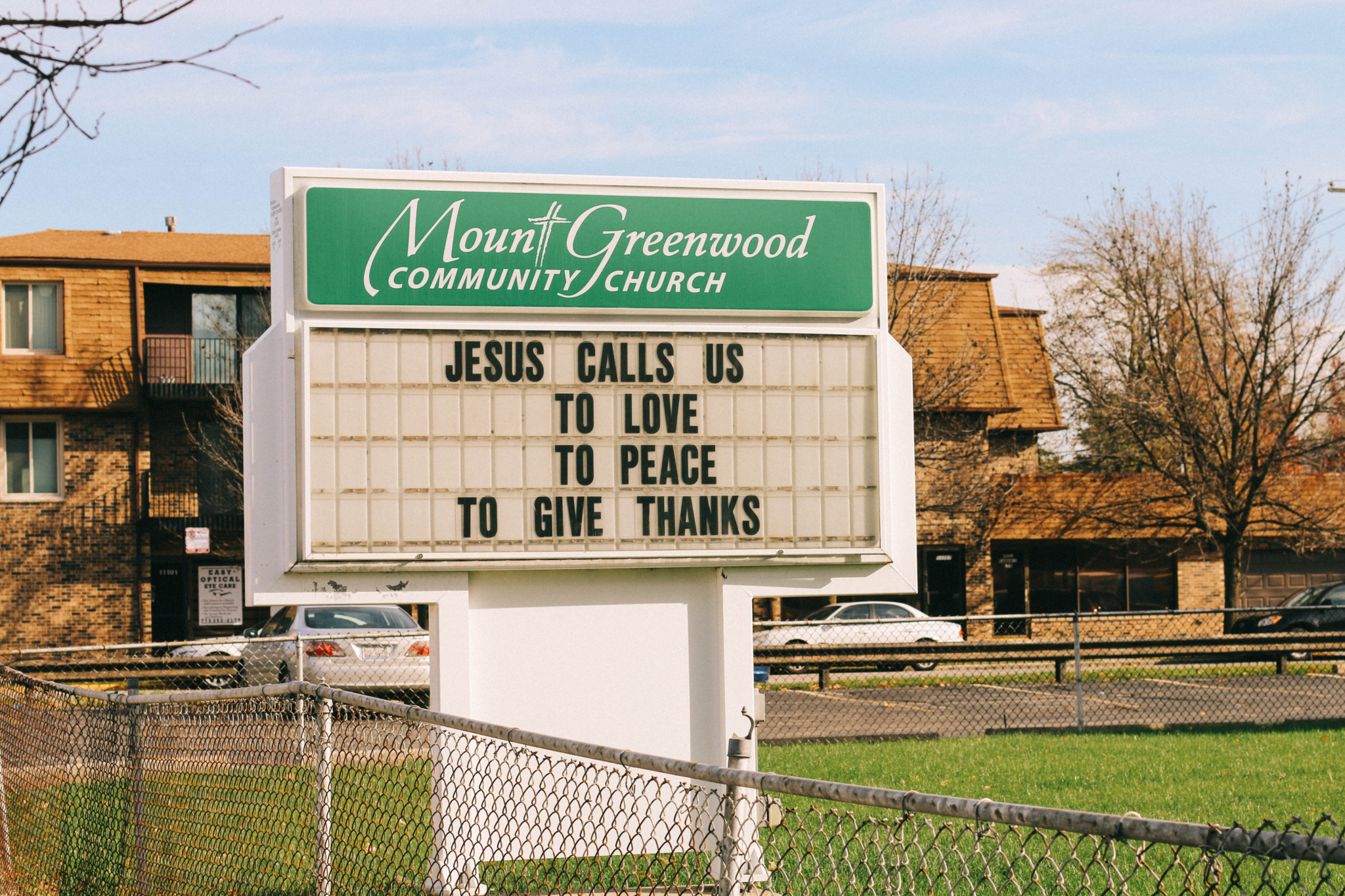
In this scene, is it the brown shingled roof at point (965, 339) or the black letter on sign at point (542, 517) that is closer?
the black letter on sign at point (542, 517)

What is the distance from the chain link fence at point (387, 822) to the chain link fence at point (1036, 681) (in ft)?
23.6

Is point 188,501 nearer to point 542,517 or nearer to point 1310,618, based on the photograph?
point 1310,618

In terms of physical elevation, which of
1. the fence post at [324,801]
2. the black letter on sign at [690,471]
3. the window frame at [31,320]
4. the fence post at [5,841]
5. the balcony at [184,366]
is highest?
the window frame at [31,320]

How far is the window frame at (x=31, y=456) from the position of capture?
2812cm

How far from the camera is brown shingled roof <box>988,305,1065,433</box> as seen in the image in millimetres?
33406

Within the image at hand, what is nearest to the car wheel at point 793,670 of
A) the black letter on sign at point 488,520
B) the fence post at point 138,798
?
the black letter on sign at point 488,520

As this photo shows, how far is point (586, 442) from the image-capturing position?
284 inches

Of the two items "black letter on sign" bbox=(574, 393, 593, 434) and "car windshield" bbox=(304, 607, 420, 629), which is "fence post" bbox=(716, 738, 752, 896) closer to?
"black letter on sign" bbox=(574, 393, 593, 434)

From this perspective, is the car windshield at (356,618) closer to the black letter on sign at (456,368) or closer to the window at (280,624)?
the window at (280,624)

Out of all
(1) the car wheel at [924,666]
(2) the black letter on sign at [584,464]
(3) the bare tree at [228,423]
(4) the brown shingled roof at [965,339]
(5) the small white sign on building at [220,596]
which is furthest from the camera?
(5) the small white sign on building at [220,596]

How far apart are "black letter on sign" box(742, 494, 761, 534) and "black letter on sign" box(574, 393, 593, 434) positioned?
3.16ft

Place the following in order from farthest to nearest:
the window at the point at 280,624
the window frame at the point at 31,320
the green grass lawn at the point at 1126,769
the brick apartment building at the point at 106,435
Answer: the window frame at the point at 31,320, the brick apartment building at the point at 106,435, the window at the point at 280,624, the green grass lawn at the point at 1126,769

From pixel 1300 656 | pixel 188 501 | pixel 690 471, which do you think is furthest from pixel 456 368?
pixel 188 501

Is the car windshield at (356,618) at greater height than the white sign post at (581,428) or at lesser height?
lesser
